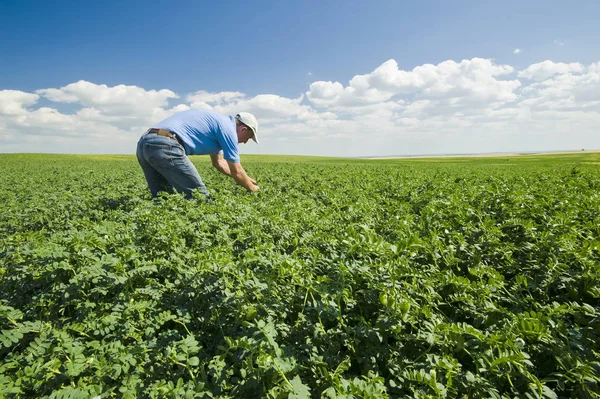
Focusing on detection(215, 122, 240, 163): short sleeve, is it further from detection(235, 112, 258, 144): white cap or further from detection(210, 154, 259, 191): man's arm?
detection(235, 112, 258, 144): white cap

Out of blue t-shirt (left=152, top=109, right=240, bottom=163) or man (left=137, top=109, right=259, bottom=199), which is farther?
blue t-shirt (left=152, top=109, right=240, bottom=163)

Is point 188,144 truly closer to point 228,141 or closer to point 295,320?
point 228,141

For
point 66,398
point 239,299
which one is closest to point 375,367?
point 239,299

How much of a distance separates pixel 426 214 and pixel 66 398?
13.2 feet

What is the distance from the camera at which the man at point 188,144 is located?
489 centimetres

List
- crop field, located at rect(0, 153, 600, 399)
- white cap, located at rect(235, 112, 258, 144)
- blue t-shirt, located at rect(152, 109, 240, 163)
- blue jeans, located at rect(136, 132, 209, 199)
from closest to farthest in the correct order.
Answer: crop field, located at rect(0, 153, 600, 399)
blue jeans, located at rect(136, 132, 209, 199)
blue t-shirt, located at rect(152, 109, 240, 163)
white cap, located at rect(235, 112, 258, 144)

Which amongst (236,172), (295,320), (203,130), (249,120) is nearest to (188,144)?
(203,130)

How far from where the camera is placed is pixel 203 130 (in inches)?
206

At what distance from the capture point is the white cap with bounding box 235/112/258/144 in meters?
5.54

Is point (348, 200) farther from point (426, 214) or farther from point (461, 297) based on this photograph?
point (461, 297)

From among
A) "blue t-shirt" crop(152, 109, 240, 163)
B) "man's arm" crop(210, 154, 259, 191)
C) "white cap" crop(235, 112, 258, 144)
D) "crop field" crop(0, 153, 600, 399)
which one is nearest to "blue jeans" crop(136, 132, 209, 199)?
"blue t-shirt" crop(152, 109, 240, 163)

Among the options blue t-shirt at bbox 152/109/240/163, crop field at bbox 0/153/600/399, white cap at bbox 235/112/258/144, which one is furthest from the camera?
white cap at bbox 235/112/258/144

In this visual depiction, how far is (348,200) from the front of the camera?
564 cm

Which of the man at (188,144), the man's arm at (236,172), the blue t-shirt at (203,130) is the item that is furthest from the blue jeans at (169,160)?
the man's arm at (236,172)
